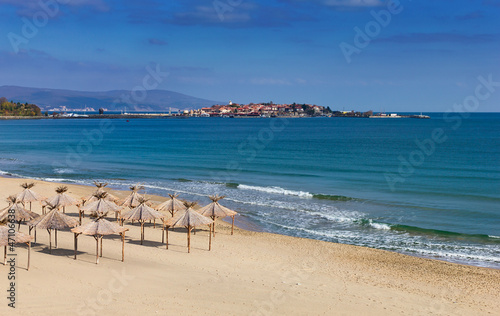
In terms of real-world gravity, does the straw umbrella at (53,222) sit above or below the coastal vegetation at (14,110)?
below

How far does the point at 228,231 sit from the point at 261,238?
2202 millimetres

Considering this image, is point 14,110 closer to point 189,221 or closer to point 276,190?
point 276,190

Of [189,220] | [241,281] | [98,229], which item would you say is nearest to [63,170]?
[189,220]

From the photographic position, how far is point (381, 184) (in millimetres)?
37688

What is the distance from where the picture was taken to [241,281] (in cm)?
1662

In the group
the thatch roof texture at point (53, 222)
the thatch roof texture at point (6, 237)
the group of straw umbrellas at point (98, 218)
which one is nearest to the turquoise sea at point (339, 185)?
the group of straw umbrellas at point (98, 218)

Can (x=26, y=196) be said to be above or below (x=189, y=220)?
above

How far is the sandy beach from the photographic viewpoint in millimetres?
14320

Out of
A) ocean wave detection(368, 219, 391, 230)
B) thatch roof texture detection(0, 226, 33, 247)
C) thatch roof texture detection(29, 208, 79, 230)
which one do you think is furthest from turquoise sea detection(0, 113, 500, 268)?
thatch roof texture detection(0, 226, 33, 247)

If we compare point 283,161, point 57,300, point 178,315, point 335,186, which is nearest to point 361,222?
point 335,186

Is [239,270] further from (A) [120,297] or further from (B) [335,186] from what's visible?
(B) [335,186]

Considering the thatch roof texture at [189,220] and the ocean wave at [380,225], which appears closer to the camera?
the thatch roof texture at [189,220]

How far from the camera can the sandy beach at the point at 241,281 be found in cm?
1432

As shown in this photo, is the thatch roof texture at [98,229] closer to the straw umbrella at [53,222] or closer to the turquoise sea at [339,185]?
the straw umbrella at [53,222]
